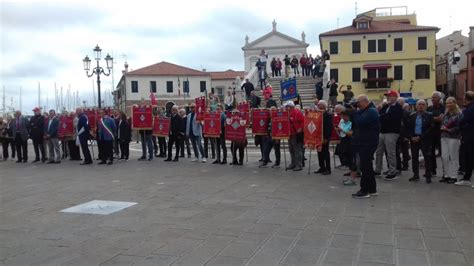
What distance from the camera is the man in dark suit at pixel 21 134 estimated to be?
17.5m

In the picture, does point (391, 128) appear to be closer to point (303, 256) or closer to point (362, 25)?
point (303, 256)

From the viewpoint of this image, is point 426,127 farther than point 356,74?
No

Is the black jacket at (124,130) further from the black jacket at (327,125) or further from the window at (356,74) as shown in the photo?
the window at (356,74)

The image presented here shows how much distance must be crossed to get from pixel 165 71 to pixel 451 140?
6812cm

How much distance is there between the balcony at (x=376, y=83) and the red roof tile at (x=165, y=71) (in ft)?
105

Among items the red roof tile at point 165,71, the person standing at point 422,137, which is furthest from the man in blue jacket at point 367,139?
the red roof tile at point 165,71

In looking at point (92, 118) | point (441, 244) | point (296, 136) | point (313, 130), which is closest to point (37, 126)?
point (92, 118)

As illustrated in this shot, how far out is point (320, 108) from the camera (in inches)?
482

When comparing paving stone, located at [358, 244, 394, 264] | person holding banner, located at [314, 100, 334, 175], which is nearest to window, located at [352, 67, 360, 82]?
person holding banner, located at [314, 100, 334, 175]

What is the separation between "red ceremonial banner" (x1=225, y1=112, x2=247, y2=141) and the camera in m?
14.0

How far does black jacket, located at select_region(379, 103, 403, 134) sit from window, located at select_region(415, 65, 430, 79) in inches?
1814

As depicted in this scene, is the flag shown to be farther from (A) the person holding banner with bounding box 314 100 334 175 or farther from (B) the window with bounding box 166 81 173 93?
(B) the window with bounding box 166 81 173 93

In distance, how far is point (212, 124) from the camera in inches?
583

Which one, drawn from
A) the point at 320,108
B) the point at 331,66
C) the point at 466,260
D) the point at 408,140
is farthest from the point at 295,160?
the point at 331,66
